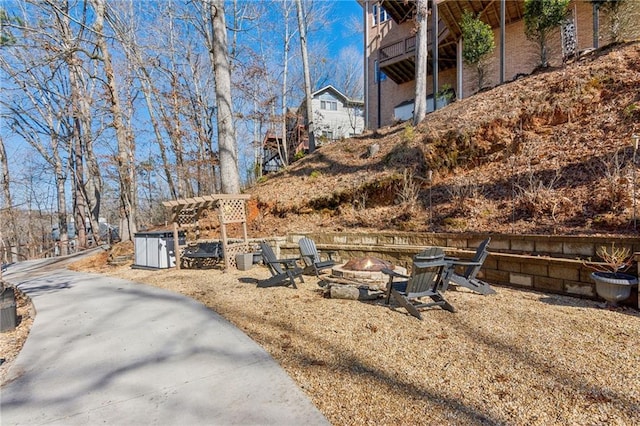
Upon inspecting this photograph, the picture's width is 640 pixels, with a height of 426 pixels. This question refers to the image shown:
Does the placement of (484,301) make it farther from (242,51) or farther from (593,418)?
(242,51)

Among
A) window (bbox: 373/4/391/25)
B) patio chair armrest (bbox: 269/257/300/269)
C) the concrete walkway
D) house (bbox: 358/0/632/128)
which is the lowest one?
the concrete walkway

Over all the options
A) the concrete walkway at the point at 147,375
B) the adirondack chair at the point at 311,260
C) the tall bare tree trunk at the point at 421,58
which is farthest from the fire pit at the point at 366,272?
the tall bare tree trunk at the point at 421,58

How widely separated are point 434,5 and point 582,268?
13.5m

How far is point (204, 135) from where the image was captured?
17.0 m

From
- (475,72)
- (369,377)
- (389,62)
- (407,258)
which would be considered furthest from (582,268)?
(389,62)

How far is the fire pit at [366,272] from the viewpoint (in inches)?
205

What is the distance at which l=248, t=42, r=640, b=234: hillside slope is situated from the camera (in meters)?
5.65

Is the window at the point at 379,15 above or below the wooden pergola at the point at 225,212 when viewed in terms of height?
above

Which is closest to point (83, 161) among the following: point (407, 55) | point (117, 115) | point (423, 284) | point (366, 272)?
point (117, 115)

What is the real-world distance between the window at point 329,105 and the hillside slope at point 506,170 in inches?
648

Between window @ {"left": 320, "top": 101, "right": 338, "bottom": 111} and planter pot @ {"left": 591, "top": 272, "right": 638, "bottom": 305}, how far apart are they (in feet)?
82.2

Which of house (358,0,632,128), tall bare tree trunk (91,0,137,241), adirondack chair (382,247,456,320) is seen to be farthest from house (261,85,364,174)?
adirondack chair (382,247,456,320)

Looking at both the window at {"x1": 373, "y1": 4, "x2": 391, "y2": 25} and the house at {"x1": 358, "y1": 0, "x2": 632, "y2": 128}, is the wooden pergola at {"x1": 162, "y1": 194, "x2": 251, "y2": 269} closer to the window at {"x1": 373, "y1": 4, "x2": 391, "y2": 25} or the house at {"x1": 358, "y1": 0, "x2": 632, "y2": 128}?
the house at {"x1": 358, "y1": 0, "x2": 632, "y2": 128}

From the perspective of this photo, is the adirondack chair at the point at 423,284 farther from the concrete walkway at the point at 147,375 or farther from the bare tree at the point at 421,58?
the bare tree at the point at 421,58
